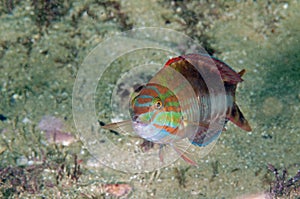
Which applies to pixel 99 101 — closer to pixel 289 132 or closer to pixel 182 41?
pixel 182 41

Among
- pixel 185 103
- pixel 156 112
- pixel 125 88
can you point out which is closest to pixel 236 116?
pixel 185 103

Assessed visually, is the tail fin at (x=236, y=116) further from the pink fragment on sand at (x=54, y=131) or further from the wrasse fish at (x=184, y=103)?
the pink fragment on sand at (x=54, y=131)

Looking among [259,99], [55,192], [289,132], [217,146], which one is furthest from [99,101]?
[289,132]

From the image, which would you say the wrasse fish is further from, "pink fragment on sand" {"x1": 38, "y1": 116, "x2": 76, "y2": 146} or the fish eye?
"pink fragment on sand" {"x1": 38, "y1": 116, "x2": 76, "y2": 146}

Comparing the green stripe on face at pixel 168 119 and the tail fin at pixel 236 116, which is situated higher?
the green stripe on face at pixel 168 119

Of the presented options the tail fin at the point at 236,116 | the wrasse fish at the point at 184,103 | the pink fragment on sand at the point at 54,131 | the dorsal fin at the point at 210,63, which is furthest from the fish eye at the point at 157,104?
the pink fragment on sand at the point at 54,131

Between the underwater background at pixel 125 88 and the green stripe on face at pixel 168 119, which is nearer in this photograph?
the green stripe on face at pixel 168 119

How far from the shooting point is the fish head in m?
2.72

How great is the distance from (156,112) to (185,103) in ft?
1.21

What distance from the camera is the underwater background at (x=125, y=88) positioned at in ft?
14.5

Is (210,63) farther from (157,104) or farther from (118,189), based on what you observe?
(118,189)

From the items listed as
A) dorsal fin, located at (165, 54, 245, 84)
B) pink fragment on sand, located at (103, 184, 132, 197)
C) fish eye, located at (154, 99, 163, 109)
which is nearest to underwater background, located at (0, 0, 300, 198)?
pink fragment on sand, located at (103, 184, 132, 197)

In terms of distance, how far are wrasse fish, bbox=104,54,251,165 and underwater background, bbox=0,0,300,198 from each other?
1.16 meters

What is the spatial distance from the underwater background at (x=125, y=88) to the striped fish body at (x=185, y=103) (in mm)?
1160
